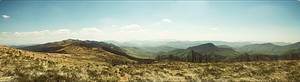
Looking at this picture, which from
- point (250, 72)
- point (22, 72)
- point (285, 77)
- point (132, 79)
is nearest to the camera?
point (22, 72)

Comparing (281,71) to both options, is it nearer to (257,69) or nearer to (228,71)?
(257,69)

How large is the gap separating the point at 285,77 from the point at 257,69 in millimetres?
4175

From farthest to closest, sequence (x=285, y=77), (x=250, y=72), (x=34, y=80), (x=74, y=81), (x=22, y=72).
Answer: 1. (x=250, y=72)
2. (x=285, y=77)
3. (x=22, y=72)
4. (x=74, y=81)
5. (x=34, y=80)

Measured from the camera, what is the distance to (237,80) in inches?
858

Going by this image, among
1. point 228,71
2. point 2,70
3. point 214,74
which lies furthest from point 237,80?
point 2,70

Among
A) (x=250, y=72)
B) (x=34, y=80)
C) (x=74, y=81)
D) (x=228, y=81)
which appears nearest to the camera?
(x=34, y=80)

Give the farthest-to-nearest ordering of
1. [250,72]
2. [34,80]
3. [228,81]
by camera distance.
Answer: [250,72] → [228,81] → [34,80]

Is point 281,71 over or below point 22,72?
below

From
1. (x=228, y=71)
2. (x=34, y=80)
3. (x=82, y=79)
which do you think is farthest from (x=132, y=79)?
(x=228, y=71)

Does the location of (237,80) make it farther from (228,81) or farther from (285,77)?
(285,77)

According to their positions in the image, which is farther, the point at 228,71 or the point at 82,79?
the point at 228,71

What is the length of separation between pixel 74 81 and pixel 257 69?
19.2 m

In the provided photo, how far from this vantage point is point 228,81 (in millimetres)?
21094

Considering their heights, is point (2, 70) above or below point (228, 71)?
above
